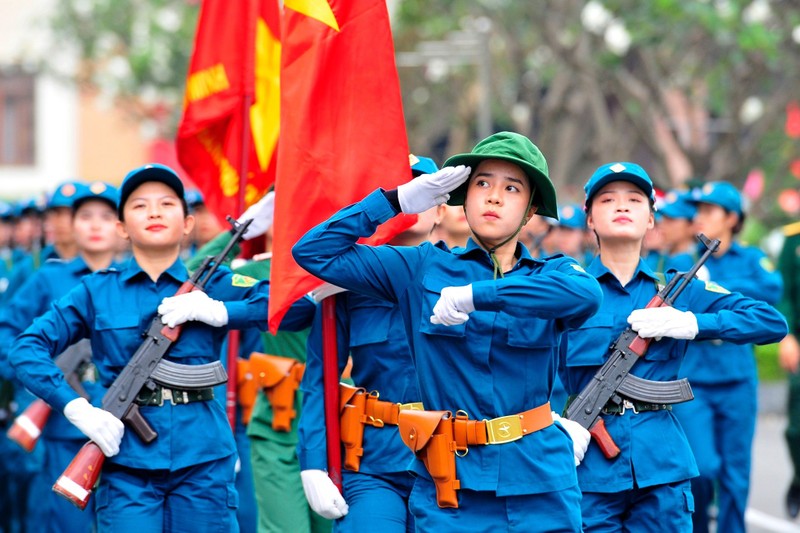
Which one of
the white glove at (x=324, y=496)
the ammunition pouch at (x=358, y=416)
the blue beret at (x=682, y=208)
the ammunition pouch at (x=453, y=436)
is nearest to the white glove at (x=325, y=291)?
the ammunition pouch at (x=358, y=416)

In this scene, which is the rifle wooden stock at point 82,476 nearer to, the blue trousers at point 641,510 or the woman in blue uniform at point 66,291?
the woman in blue uniform at point 66,291

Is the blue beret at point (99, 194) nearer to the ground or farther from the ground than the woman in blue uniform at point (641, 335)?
farther from the ground

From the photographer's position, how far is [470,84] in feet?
96.5

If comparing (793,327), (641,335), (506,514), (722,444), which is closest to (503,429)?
(506,514)

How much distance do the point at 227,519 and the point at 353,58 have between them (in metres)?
2.15

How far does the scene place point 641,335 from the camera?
21.8 ft

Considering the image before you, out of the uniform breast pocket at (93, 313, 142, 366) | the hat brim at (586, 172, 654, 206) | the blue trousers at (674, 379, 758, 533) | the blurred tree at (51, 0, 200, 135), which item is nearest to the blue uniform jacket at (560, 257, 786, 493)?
the hat brim at (586, 172, 654, 206)

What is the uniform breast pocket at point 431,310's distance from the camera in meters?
5.34

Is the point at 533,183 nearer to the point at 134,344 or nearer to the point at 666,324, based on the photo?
the point at 666,324

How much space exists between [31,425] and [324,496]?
2.48 m

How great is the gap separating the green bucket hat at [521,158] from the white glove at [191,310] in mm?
1530

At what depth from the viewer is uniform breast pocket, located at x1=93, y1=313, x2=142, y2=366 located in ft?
21.7

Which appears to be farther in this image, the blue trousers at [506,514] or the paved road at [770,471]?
the paved road at [770,471]

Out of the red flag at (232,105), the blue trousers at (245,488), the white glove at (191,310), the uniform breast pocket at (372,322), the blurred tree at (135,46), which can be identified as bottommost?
the blue trousers at (245,488)
